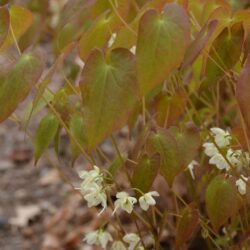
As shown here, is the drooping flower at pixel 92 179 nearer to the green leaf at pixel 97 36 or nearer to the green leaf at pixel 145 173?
the green leaf at pixel 145 173

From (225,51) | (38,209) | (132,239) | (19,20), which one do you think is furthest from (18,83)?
(38,209)

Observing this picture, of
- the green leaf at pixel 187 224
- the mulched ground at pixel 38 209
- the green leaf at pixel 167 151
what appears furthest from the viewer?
the mulched ground at pixel 38 209

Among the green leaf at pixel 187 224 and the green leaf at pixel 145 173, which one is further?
the green leaf at pixel 187 224

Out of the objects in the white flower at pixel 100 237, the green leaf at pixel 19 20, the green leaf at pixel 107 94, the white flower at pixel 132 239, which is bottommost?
the white flower at pixel 132 239

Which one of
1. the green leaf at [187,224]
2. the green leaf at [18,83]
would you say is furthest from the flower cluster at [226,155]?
the green leaf at [18,83]

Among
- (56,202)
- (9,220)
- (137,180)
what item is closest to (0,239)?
(9,220)

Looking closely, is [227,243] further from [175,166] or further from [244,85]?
[244,85]
